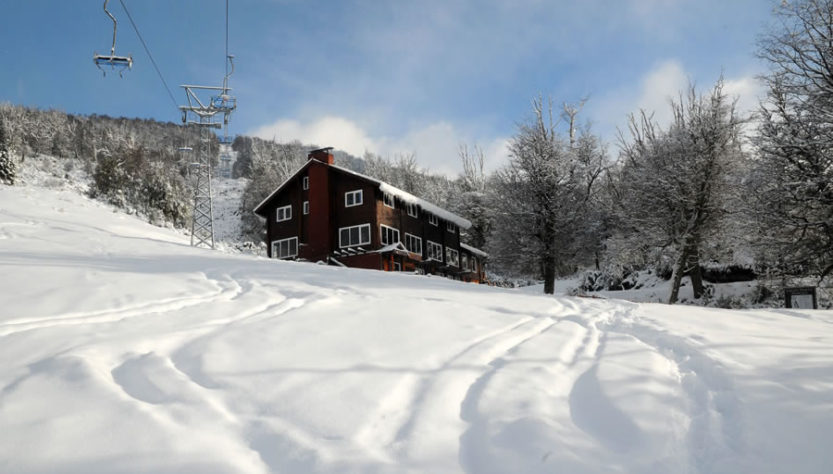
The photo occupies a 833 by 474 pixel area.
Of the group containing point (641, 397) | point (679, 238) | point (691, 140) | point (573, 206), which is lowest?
point (641, 397)

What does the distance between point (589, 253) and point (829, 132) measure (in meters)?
17.4

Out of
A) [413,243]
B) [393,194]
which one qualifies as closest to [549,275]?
[393,194]

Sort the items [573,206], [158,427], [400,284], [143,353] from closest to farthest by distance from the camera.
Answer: [158,427] → [143,353] → [400,284] → [573,206]

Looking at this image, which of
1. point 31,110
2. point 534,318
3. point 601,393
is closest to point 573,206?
point 534,318

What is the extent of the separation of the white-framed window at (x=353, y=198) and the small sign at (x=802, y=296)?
22104mm

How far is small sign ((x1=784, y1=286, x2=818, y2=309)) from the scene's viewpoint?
15539mm

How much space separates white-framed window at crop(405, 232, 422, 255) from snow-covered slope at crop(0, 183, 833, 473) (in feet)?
83.2

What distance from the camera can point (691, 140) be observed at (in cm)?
2405

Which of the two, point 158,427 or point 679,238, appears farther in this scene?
point 679,238

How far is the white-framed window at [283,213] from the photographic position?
34.5 metres

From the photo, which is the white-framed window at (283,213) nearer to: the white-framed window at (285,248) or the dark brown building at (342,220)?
the dark brown building at (342,220)

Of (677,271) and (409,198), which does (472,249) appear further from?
(677,271)

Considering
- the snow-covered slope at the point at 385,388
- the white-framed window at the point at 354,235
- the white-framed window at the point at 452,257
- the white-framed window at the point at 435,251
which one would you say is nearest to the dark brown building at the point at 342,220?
the white-framed window at the point at 354,235

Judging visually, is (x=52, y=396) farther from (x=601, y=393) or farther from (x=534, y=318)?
(x=534, y=318)
